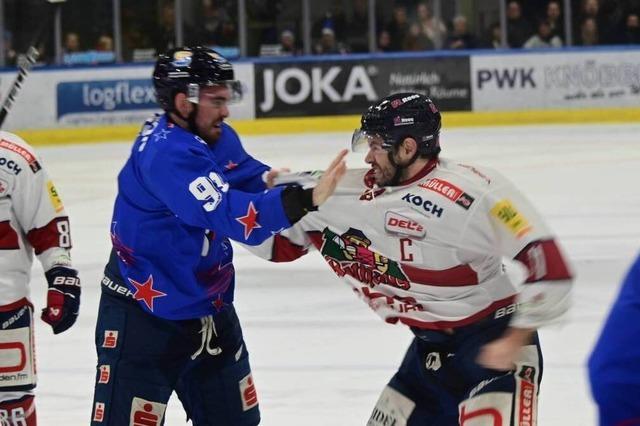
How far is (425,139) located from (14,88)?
2.53 m

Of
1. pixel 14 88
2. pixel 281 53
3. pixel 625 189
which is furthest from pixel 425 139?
pixel 281 53

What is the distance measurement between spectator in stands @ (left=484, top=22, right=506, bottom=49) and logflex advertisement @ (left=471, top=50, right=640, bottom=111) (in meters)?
1.00

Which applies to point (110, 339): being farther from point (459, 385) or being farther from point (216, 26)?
point (216, 26)

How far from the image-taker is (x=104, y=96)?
16047 millimetres

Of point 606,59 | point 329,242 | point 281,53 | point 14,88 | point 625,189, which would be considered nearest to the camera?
point 329,242

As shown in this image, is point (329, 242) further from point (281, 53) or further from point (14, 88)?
point (281, 53)

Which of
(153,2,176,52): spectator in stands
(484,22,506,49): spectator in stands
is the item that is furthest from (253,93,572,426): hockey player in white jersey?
(153,2,176,52): spectator in stands

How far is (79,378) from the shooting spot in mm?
5613

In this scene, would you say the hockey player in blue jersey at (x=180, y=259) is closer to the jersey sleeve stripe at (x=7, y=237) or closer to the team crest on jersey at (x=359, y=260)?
the team crest on jersey at (x=359, y=260)

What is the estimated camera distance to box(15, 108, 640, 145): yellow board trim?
51.2 ft

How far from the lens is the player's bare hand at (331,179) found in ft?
10.0

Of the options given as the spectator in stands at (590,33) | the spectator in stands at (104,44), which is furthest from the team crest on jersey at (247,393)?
the spectator in stands at (104,44)

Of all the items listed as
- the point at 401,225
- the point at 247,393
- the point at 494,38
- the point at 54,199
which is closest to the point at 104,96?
the point at 494,38

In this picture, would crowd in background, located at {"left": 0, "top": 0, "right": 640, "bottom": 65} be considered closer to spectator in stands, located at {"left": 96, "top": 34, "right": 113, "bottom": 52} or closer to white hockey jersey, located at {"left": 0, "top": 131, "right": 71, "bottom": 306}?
spectator in stands, located at {"left": 96, "top": 34, "right": 113, "bottom": 52}
